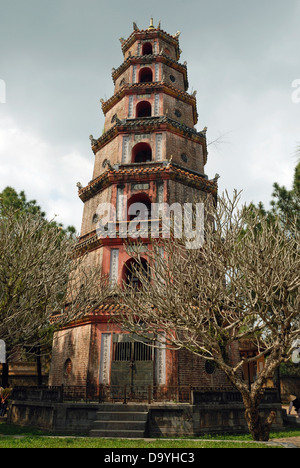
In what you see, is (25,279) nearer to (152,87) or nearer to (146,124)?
(146,124)

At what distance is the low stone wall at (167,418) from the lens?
12.3 metres

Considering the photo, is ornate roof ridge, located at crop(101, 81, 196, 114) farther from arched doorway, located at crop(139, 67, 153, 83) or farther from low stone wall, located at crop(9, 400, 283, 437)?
Result: low stone wall, located at crop(9, 400, 283, 437)

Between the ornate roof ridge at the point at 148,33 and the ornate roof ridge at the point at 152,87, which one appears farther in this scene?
the ornate roof ridge at the point at 148,33

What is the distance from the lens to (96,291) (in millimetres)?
16078

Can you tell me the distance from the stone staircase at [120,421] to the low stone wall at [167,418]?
0.31 m

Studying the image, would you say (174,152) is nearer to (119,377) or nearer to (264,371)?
(119,377)

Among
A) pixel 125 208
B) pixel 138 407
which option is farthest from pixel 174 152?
pixel 138 407

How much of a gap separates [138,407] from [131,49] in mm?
22074

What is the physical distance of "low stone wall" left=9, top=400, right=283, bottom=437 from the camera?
12296 millimetres

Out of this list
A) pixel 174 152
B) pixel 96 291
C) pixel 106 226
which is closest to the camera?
pixel 96 291

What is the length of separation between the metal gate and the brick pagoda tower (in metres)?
0.04

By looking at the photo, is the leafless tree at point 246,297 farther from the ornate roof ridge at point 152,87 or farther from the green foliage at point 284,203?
the ornate roof ridge at point 152,87

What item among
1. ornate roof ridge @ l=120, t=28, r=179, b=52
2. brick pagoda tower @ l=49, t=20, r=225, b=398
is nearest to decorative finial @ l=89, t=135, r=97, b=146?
brick pagoda tower @ l=49, t=20, r=225, b=398

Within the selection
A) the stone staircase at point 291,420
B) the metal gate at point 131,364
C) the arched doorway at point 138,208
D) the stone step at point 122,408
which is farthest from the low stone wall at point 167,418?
the arched doorway at point 138,208
